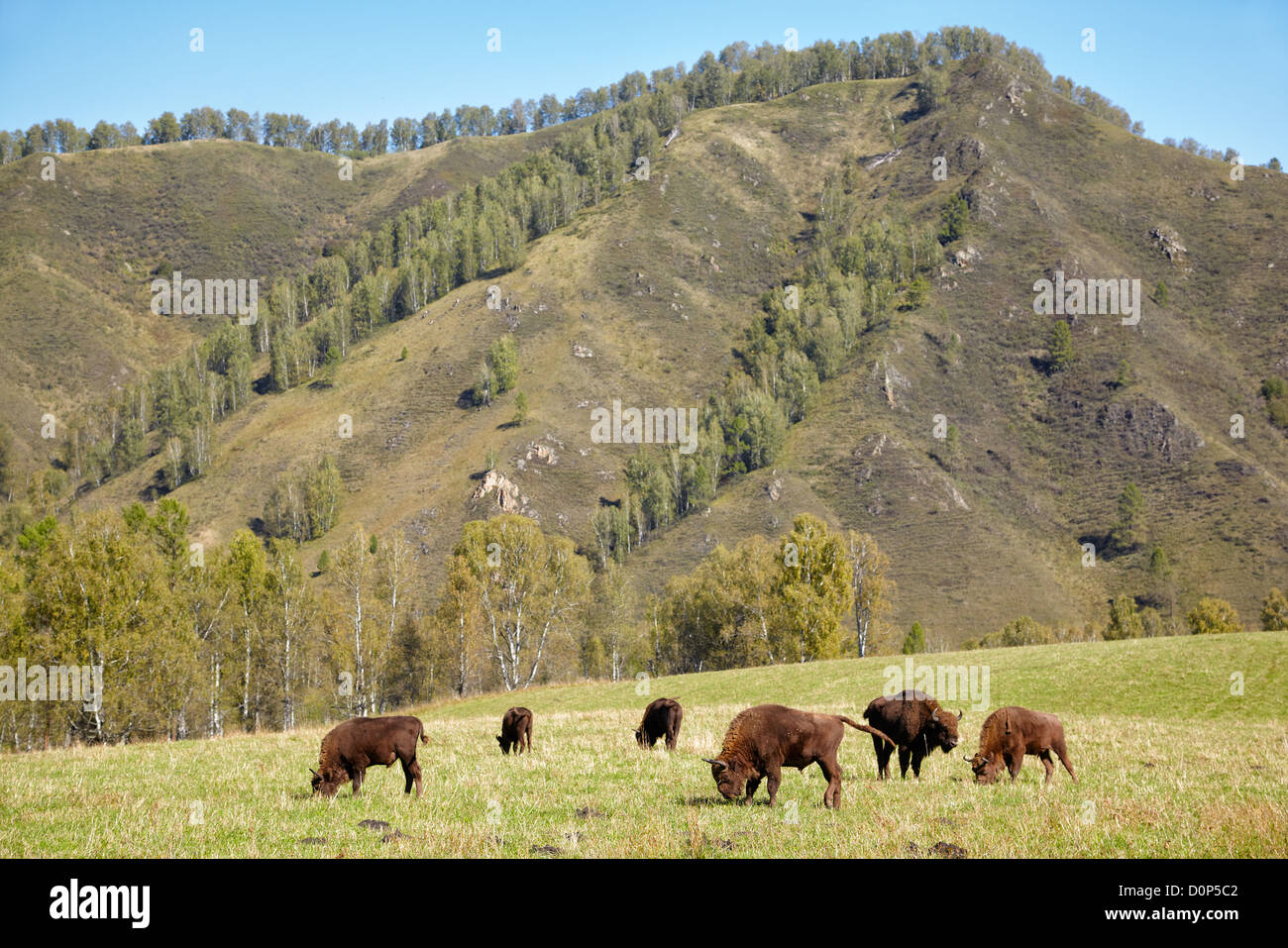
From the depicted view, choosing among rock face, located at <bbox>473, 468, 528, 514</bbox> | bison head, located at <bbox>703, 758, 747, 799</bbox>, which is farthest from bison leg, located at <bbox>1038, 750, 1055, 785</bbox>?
rock face, located at <bbox>473, 468, 528, 514</bbox>

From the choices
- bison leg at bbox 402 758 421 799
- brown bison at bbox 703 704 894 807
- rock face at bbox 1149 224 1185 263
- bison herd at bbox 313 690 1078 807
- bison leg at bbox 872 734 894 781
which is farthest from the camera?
rock face at bbox 1149 224 1185 263

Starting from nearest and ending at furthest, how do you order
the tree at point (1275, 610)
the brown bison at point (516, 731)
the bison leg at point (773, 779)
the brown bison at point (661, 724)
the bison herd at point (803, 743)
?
the bison leg at point (773, 779)
the bison herd at point (803, 743)
the brown bison at point (661, 724)
the brown bison at point (516, 731)
the tree at point (1275, 610)

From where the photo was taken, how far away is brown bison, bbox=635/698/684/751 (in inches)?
853

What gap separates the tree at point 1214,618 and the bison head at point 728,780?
332 ft

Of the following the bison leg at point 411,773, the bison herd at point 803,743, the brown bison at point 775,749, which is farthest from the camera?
the bison leg at point 411,773

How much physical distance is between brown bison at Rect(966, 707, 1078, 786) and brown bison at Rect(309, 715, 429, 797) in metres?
10.2

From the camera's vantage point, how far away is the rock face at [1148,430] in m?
147

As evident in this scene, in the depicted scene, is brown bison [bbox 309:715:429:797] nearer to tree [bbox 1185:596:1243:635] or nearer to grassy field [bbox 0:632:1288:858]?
grassy field [bbox 0:632:1288:858]

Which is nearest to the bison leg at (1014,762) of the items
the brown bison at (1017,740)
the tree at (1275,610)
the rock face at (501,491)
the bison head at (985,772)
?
the brown bison at (1017,740)

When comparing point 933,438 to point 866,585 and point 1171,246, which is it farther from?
point 1171,246

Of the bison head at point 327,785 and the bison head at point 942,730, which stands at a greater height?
the bison head at point 942,730

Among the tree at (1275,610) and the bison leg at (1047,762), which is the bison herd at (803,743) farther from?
the tree at (1275,610)

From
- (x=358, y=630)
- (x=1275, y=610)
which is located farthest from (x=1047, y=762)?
(x=1275, y=610)

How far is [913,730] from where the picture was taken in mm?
16328
